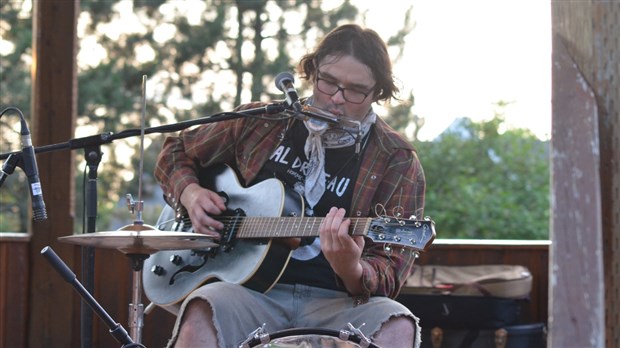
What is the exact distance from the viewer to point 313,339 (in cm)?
→ 219

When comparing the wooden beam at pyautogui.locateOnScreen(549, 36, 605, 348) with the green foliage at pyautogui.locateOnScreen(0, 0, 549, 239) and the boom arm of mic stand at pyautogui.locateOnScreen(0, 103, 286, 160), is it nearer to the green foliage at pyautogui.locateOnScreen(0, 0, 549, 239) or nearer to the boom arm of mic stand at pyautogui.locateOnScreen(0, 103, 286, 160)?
the boom arm of mic stand at pyautogui.locateOnScreen(0, 103, 286, 160)

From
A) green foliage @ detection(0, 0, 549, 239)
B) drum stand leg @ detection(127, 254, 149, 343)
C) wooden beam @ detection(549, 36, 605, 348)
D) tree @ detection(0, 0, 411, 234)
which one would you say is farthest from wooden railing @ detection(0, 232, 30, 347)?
tree @ detection(0, 0, 411, 234)

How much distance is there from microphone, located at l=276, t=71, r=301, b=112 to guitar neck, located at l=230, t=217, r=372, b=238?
1.16 ft

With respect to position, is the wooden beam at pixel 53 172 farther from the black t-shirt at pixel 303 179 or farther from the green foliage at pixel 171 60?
the green foliage at pixel 171 60

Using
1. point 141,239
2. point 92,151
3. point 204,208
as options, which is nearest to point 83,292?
point 141,239

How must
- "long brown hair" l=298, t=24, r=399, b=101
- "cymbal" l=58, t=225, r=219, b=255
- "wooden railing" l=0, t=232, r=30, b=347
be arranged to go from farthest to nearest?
1. "wooden railing" l=0, t=232, r=30, b=347
2. "long brown hair" l=298, t=24, r=399, b=101
3. "cymbal" l=58, t=225, r=219, b=255

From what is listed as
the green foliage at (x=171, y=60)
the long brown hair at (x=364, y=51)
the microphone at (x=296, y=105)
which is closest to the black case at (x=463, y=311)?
the long brown hair at (x=364, y=51)

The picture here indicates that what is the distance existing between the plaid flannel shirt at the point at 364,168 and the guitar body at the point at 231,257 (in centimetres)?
7

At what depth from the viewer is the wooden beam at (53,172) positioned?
4.28 m

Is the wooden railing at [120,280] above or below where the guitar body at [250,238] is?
below

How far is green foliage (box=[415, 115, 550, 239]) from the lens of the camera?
11.3m

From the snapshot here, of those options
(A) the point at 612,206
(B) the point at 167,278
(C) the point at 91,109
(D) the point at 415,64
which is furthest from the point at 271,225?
(C) the point at 91,109

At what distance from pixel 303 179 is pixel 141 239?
29.9 inches

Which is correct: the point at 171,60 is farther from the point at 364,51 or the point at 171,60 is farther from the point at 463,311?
the point at 364,51
